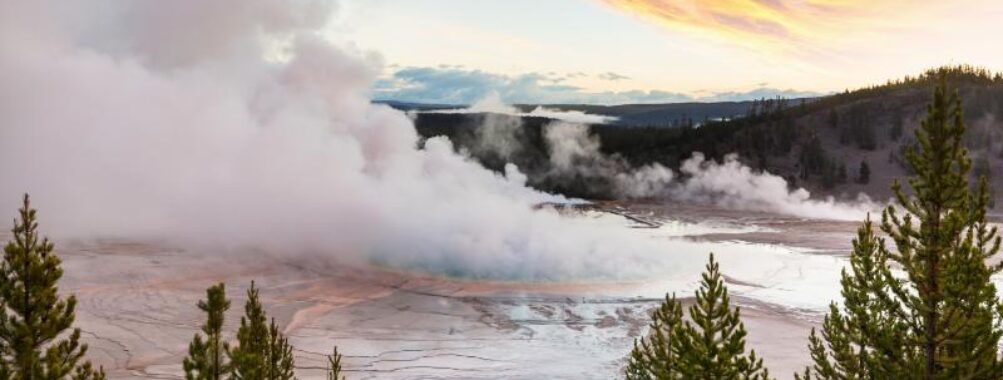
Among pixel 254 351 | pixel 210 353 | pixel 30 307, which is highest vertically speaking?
pixel 30 307

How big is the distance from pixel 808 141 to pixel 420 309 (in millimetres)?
72709

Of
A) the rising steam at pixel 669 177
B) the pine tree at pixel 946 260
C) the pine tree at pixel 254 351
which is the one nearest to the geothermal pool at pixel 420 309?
the pine tree at pixel 254 351

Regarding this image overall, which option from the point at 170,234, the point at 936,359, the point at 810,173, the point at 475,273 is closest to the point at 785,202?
the point at 810,173

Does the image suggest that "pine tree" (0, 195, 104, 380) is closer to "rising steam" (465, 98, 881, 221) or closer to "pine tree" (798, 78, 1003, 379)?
"pine tree" (798, 78, 1003, 379)

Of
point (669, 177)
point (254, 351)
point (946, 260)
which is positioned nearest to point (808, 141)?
point (669, 177)

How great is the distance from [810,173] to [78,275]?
69.9 m

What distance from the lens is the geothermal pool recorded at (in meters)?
20.8

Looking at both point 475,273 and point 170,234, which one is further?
point 170,234

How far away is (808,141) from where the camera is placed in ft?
289

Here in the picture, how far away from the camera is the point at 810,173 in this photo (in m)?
80.4

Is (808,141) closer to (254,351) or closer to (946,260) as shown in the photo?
(946,260)

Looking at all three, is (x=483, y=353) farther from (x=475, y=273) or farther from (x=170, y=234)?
(x=170, y=234)

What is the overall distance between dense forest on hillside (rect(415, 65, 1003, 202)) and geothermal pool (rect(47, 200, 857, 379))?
1616 inches

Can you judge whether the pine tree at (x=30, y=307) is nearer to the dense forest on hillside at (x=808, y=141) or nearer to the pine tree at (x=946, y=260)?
the pine tree at (x=946, y=260)
